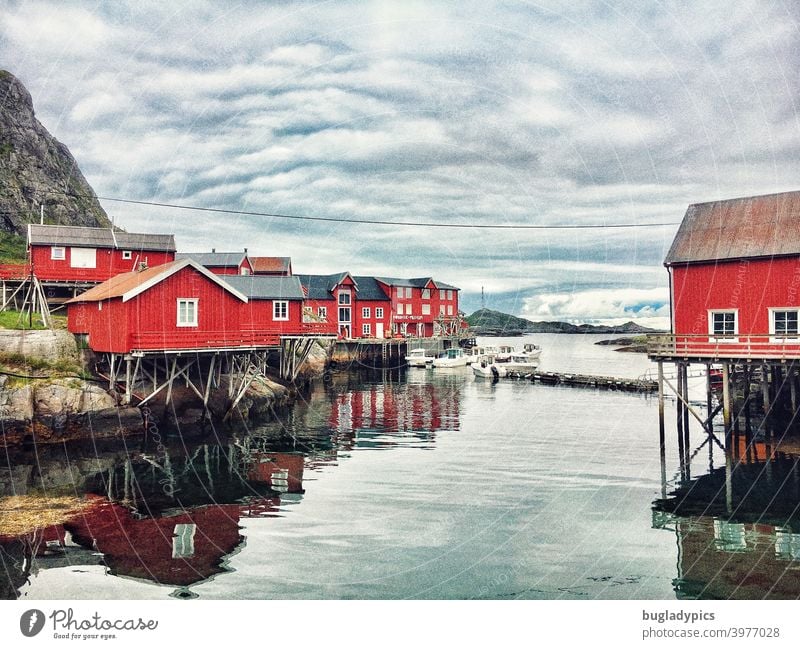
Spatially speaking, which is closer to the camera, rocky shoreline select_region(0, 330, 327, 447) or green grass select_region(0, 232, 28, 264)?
rocky shoreline select_region(0, 330, 327, 447)

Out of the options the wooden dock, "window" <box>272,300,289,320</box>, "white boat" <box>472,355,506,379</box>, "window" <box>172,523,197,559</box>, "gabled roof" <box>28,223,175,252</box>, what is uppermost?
"gabled roof" <box>28,223,175,252</box>

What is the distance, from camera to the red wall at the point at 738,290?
2361 cm

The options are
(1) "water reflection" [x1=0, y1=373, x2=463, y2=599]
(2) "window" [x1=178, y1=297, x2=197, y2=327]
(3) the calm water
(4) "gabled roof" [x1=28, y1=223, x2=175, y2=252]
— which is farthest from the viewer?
(4) "gabled roof" [x1=28, y1=223, x2=175, y2=252]

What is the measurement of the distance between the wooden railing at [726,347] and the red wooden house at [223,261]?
4373 centimetres

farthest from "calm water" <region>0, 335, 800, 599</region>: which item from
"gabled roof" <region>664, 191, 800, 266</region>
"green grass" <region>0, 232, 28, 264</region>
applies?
"green grass" <region>0, 232, 28, 264</region>

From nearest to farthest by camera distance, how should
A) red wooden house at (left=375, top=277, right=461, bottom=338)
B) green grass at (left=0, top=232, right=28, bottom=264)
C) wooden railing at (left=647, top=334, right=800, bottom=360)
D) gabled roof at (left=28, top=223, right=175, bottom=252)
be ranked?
wooden railing at (left=647, top=334, right=800, bottom=360), gabled roof at (left=28, top=223, right=175, bottom=252), green grass at (left=0, top=232, right=28, bottom=264), red wooden house at (left=375, top=277, right=461, bottom=338)

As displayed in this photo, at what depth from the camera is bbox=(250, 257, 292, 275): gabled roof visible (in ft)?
220

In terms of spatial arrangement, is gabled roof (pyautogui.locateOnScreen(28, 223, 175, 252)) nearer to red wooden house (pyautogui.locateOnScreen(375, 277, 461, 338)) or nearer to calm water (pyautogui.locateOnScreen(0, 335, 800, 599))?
calm water (pyautogui.locateOnScreen(0, 335, 800, 599))

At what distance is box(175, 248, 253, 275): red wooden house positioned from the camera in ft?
193

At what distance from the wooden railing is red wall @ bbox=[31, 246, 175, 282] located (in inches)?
1366

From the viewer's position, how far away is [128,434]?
2814 cm

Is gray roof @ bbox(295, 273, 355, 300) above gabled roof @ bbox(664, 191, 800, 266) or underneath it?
above
